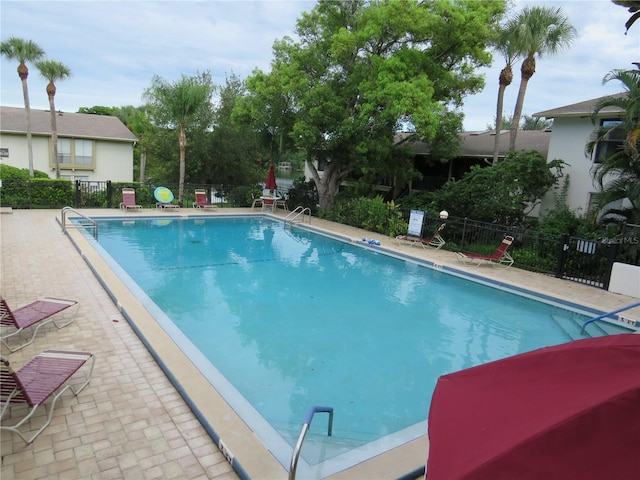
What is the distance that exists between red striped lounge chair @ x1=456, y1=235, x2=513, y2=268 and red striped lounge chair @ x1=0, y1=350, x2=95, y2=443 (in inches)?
410

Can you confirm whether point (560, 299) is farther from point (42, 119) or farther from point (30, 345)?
point (42, 119)

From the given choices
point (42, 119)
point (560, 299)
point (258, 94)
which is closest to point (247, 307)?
point (560, 299)

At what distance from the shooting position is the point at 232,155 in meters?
26.2

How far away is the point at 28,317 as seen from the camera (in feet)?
18.5

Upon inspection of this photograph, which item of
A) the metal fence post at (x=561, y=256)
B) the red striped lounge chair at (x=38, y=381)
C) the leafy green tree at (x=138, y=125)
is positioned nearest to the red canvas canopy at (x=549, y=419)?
the red striped lounge chair at (x=38, y=381)

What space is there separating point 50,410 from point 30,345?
6.09ft

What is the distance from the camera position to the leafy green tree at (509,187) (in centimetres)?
1503

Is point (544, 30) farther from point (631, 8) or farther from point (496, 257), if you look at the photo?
point (496, 257)

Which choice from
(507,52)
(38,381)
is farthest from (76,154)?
(38,381)

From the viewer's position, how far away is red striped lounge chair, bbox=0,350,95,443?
360 cm

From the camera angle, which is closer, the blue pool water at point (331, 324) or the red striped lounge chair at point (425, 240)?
the blue pool water at point (331, 324)

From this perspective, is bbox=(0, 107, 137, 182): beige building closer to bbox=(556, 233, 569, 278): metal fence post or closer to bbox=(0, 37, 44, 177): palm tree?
bbox=(0, 37, 44, 177): palm tree

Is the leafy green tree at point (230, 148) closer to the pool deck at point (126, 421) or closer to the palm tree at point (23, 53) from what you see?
the palm tree at point (23, 53)

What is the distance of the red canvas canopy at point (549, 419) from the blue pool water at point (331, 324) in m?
2.24
